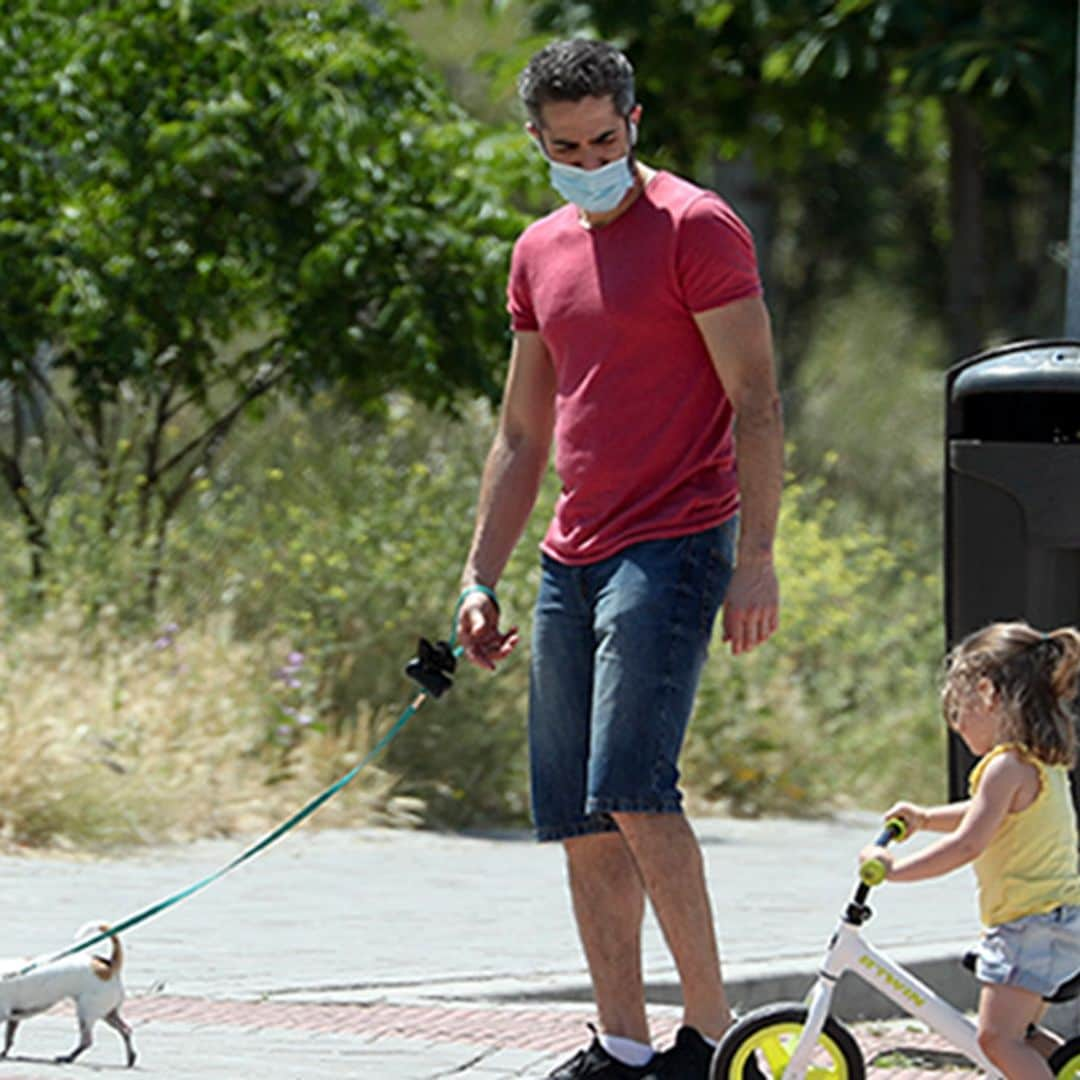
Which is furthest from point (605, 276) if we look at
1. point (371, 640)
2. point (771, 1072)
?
point (371, 640)

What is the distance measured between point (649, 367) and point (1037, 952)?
122cm

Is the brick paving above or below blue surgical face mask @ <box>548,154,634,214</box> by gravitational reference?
below

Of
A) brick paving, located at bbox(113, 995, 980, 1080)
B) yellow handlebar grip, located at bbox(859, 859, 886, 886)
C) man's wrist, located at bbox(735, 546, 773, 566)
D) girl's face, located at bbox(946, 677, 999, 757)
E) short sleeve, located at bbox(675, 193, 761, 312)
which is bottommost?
brick paving, located at bbox(113, 995, 980, 1080)

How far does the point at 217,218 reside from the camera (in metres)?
10.2

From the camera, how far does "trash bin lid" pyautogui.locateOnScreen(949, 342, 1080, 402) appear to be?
5402 millimetres

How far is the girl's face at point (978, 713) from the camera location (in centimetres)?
423

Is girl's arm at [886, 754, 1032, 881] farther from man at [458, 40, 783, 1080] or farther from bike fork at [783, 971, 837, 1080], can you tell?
man at [458, 40, 783, 1080]

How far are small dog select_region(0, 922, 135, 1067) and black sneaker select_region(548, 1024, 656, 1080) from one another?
811 mm

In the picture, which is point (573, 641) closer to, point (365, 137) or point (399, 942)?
point (399, 942)

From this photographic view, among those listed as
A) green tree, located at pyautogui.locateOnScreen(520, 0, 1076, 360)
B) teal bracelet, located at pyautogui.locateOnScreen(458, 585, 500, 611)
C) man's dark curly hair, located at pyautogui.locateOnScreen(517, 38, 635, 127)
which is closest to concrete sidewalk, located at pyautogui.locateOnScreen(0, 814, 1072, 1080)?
teal bracelet, located at pyautogui.locateOnScreen(458, 585, 500, 611)

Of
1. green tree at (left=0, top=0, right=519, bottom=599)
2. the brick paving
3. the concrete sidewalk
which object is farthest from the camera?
green tree at (left=0, top=0, right=519, bottom=599)

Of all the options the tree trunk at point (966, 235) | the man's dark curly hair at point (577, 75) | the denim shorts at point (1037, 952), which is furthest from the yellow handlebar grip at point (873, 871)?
the tree trunk at point (966, 235)

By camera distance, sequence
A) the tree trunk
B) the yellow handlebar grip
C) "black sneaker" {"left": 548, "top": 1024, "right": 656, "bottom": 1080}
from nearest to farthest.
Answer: the yellow handlebar grip
"black sneaker" {"left": 548, "top": 1024, "right": 656, "bottom": 1080}
the tree trunk

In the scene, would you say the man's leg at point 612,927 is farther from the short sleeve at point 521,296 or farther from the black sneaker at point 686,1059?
the short sleeve at point 521,296
